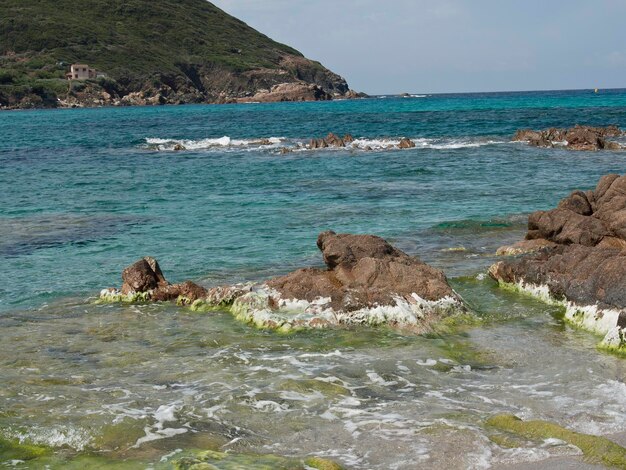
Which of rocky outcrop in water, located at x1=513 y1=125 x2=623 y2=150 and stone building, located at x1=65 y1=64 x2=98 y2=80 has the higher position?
stone building, located at x1=65 y1=64 x2=98 y2=80

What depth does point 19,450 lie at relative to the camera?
8.96 meters

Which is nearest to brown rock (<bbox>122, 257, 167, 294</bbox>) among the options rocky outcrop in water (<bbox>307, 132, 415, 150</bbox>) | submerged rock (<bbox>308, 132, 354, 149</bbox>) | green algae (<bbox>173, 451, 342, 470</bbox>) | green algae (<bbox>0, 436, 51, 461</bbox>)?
green algae (<bbox>0, 436, 51, 461</bbox>)

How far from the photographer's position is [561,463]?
8.20 metres

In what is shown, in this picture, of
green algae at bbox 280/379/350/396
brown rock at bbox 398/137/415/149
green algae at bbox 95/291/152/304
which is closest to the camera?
green algae at bbox 280/379/350/396

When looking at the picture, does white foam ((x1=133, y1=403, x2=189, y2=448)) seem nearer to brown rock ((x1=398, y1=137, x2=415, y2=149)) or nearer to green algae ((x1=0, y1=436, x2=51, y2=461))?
green algae ((x1=0, y1=436, x2=51, y2=461))

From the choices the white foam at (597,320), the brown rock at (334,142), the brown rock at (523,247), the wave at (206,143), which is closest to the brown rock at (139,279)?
the white foam at (597,320)

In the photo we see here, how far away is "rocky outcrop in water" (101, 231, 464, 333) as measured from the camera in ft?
45.9

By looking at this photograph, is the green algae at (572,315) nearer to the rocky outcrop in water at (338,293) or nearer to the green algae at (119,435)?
the rocky outcrop in water at (338,293)

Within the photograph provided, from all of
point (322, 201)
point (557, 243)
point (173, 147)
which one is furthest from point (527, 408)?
A: point (173, 147)

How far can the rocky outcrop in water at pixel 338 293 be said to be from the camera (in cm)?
1398

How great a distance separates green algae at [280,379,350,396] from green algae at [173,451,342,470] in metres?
2.14

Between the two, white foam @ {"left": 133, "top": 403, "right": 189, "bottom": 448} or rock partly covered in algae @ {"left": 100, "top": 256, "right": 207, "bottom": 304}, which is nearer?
white foam @ {"left": 133, "top": 403, "right": 189, "bottom": 448}

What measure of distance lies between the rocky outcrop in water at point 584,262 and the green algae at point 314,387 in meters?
4.63

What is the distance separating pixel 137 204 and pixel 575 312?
66.8 feet
